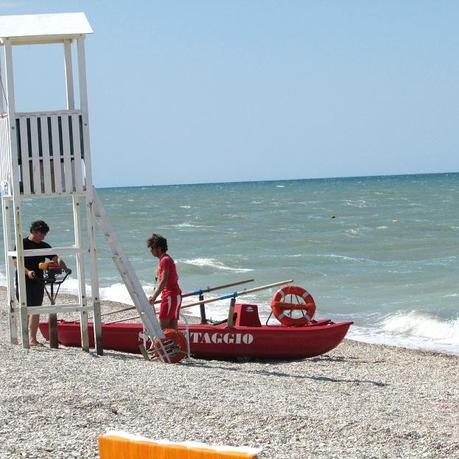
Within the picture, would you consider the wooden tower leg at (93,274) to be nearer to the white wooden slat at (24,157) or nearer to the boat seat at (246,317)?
the white wooden slat at (24,157)

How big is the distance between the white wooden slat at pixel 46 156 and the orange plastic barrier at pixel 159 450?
648 centimetres

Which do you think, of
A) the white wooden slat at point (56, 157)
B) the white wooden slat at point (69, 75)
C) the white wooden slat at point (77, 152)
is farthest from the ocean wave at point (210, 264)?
the white wooden slat at point (56, 157)

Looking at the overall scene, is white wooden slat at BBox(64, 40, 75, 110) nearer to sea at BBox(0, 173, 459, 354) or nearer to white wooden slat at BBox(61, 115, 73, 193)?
white wooden slat at BBox(61, 115, 73, 193)

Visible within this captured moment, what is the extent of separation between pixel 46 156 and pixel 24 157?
0.81 feet

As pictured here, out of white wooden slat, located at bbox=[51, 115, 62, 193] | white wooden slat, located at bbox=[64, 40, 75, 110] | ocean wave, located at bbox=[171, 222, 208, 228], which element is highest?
white wooden slat, located at bbox=[64, 40, 75, 110]

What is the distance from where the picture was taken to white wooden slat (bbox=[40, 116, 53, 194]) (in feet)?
40.1

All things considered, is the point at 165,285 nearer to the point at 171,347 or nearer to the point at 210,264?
the point at 171,347

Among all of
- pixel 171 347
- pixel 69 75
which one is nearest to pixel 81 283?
pixel 171 347

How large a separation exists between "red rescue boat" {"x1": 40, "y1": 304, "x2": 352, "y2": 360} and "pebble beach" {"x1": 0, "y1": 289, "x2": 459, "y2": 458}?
1216 millimetres

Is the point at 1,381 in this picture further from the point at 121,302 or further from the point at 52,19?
the point at 121,302

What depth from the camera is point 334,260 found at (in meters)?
33.3

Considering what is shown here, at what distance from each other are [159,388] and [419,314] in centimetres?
1132

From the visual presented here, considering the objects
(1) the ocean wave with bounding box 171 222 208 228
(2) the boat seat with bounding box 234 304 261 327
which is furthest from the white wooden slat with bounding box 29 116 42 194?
(1) the ocean wave with bounding box 171 222 208 228

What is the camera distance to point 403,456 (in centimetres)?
804
